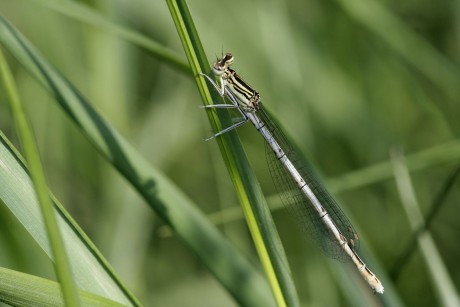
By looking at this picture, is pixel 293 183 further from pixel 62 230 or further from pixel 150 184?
pixel 62 230

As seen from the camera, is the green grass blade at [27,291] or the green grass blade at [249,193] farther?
the green grass blade at [249,193]

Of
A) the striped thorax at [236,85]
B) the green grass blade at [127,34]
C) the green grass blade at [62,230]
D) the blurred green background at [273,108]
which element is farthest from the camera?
the blurred green background at [273,108]

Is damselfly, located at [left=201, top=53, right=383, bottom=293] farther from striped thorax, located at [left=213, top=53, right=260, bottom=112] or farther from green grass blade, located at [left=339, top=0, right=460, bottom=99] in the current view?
green grass blade, located at [left=339, top=0, right=460, bottom=99]

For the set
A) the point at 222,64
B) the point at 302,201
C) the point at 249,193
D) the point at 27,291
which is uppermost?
the point at 222,64

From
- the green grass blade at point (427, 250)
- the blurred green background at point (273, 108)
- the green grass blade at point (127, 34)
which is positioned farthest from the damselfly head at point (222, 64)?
the blurred green background at point (273, 108)

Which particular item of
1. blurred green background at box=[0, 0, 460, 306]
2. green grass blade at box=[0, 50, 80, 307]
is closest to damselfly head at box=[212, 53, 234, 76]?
blurred green background at box=[0, 0, 460, 306]

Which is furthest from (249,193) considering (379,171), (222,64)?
(379,171)

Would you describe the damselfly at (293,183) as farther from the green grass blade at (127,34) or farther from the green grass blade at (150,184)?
the green grass blade at (150,184)
